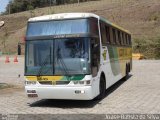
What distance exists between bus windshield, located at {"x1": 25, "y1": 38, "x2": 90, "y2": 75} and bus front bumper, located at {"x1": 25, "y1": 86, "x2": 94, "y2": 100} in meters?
0.46

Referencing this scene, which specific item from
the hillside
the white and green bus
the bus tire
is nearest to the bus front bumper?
the white and green bus

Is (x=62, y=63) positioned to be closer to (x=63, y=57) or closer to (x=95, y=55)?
(x=63, y=57)

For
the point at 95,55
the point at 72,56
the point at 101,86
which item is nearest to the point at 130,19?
the point at 101,86

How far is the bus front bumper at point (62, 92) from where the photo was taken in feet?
37.2

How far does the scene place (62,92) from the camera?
11.5 m

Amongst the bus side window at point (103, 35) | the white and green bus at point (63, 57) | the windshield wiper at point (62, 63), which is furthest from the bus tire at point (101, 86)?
the windshield wiper at point (62, 63)

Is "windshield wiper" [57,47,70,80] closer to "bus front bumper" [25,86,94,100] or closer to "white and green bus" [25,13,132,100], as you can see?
"white and green bus" [25,13,132,100]

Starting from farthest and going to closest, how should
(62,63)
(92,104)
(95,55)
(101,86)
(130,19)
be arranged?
(130,19) → (101,86) → (92,104) → (95,55) → (62,63)

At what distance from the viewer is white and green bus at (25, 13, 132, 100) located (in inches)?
450

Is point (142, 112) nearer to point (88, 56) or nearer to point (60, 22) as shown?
point (88, 56)

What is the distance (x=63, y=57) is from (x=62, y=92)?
1.09 m

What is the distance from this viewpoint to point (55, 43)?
11812 mm

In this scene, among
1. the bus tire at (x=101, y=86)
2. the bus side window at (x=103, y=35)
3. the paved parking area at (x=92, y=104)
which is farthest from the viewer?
the bus side window at (x=103, y=35)

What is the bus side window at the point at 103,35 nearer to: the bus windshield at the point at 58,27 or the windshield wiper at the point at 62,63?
the bus windshield at the point at 58,27
